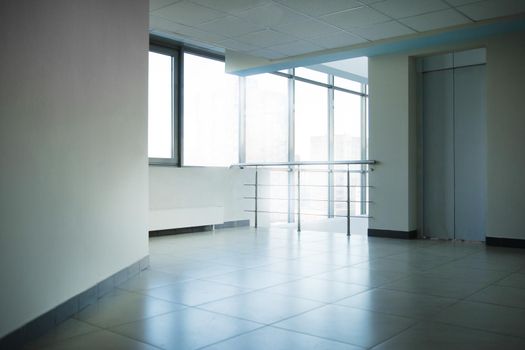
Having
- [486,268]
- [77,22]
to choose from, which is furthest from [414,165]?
[77,22]

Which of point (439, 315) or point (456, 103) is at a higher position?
point (456, 103)

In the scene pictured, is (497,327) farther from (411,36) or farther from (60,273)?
(411,36)

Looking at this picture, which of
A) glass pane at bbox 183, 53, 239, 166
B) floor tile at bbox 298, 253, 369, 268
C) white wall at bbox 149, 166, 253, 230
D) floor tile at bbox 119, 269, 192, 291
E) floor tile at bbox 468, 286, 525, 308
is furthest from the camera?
glass pane at bbox 183, 53, 239, 166

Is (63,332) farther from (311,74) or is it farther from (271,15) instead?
(311,74)

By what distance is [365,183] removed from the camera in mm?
9867

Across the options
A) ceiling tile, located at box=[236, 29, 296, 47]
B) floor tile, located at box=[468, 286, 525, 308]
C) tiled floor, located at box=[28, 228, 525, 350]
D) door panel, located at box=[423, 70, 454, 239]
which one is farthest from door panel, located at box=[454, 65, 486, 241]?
floor tile, located at box=[468, 286, 525, 308]

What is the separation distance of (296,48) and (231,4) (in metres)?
1.68

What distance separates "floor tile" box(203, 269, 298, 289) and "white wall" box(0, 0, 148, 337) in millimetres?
704

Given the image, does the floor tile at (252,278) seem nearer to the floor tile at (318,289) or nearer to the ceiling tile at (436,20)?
the floor tile at (318,289)

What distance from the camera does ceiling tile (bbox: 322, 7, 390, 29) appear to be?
180 inches

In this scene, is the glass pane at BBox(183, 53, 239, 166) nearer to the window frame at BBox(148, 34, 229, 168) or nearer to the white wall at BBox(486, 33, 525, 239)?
the window frame at BBox(148, 34, 229, 168)

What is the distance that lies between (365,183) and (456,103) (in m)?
4.13

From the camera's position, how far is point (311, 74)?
917 cm

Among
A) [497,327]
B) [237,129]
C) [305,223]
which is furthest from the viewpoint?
[305,223]
